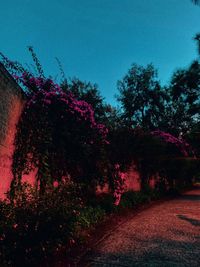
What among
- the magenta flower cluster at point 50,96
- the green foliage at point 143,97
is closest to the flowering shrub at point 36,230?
the magenta flower cluster at point 50,96

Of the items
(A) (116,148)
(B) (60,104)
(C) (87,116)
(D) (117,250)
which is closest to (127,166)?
(A) (116,148)

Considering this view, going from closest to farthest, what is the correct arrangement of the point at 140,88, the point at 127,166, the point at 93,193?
A: the point at 93,193
the point at 127,166
the point at 140,88

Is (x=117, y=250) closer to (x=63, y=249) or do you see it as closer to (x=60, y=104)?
(x=63, y=249)

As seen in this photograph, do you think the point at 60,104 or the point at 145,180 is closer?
the point at 60,104

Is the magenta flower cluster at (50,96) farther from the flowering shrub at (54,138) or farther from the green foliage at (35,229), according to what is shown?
the green foliage at (35,229)

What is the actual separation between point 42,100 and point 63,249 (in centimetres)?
327

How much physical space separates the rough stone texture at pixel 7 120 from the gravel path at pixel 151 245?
6.89 ft

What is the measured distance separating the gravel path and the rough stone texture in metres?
2.10

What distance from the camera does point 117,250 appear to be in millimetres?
4852

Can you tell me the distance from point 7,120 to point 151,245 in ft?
11.5

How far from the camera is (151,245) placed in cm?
A: 512

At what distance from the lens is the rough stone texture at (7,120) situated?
195 inches

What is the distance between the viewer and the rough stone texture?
495 cm

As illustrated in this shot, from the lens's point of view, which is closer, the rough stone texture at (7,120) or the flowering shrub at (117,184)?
the rough stone texture at (7,120)
